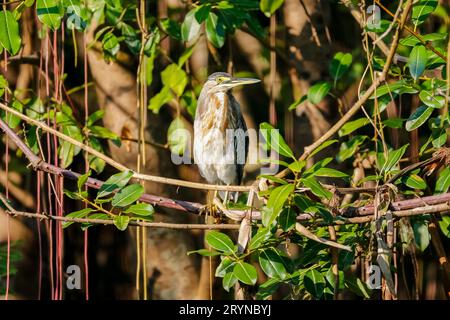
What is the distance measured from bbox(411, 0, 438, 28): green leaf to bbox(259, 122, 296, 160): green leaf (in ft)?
2.18

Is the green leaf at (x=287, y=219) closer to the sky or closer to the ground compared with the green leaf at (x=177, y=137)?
closer to the ground

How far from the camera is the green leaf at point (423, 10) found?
270cm

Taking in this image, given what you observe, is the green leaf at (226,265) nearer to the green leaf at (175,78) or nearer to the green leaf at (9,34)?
the green leaf at (9,34)

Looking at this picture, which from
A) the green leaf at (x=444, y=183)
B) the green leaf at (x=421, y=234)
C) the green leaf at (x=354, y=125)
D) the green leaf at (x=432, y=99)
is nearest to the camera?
the green leaf at (x=432, y=99)

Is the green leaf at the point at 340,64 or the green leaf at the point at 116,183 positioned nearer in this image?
the green leaf at the point at 116,183

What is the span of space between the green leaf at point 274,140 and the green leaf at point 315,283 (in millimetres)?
430

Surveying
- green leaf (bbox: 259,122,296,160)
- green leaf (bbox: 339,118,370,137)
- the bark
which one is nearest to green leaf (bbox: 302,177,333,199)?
green leaf (bbox: 259,122,296,160)

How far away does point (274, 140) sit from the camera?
8.32 feet

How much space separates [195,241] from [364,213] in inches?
87.5

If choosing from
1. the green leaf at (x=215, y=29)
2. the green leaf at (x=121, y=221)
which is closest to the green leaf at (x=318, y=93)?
the green leaf at (x=215, y=29)

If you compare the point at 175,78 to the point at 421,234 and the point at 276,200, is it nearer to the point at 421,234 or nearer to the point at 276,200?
the point at 421,234

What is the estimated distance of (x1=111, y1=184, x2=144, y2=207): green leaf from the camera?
8.29 feet

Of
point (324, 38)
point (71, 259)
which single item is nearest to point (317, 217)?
point (324, 38)
